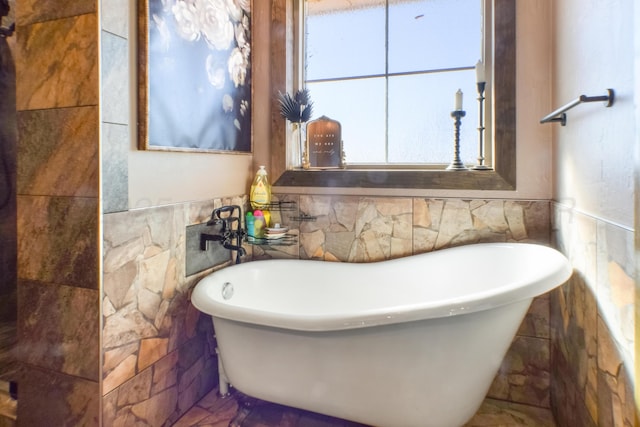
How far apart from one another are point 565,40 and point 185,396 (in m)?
2.04

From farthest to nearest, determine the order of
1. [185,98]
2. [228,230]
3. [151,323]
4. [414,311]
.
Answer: [228,230] → [185,98] → [151,323] → [414,311]

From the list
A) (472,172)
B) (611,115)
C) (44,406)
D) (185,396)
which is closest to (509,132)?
(472,172)

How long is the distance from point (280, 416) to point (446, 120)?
1.60m

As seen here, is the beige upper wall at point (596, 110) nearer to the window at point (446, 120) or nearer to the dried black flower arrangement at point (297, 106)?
the window at point (446, 120)

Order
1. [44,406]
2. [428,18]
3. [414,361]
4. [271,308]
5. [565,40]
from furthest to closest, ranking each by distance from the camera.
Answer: [428,18], [271,308], [565,40], [44,406], [414,361]

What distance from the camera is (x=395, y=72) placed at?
2041mm

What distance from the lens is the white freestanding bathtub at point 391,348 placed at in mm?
1089

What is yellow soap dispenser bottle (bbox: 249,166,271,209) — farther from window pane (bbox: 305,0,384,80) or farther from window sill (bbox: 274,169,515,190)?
window pane (bbox: 305,0,384,80)

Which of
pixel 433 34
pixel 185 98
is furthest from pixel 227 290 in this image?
pixel 433 34

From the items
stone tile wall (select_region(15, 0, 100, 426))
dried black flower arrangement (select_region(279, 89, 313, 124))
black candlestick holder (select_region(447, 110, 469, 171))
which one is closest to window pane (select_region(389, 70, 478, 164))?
black candlestick holder (select_region(447, 110, 469, 171))

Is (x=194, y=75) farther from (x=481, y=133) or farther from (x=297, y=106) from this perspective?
(x=481, y=133)

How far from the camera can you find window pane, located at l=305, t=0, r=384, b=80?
207cm

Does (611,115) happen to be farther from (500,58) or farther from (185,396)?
(185,396)

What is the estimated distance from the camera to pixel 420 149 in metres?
2.02
